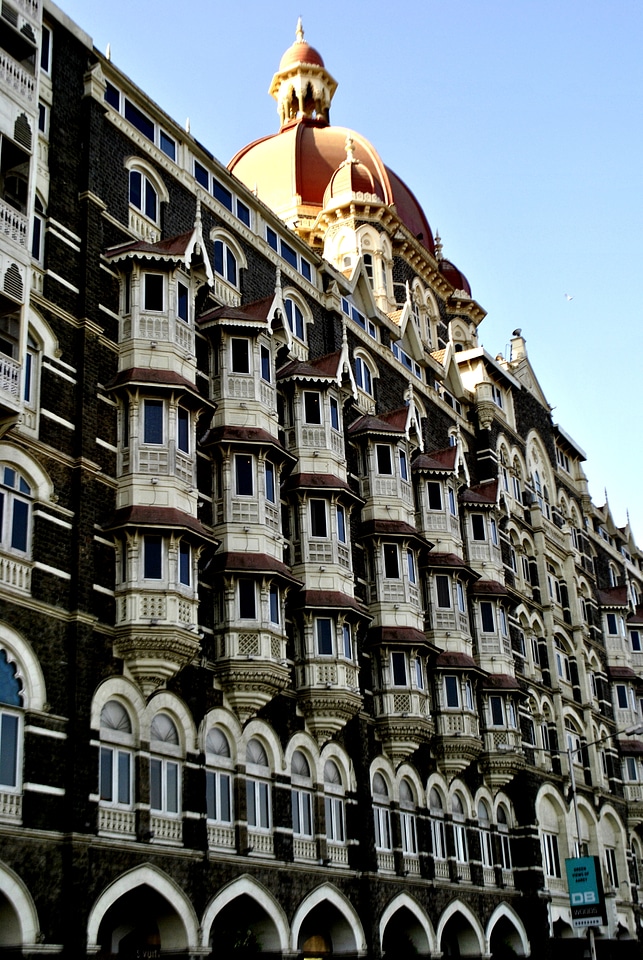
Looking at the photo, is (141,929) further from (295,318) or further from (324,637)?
(295,318)

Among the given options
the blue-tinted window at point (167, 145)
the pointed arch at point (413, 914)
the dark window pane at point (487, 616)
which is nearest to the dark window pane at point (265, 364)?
the blue-tinted window at point (167, 145)

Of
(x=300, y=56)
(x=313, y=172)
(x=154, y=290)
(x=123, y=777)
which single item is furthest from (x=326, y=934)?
(x=300, y=56)

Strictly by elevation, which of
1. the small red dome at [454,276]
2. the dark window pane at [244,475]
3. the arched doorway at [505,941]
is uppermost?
the small red dome at [454,276]

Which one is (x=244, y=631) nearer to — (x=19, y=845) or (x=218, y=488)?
(x=218, y=488)

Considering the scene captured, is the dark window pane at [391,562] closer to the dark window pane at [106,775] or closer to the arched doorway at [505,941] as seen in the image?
the arched doorway at [505,941]

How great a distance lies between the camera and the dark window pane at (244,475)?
34.7 metres

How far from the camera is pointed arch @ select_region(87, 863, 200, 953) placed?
1014 inches

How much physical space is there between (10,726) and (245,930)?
1036 centimetres

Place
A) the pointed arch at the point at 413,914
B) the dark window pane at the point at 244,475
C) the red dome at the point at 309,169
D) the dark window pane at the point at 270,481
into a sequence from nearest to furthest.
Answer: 1. the dark window pane at the point at 244,475
2. the dark window pane at the point at 270,481
3. the pointed arch at the point at 413,914
4. the red dome at the point at 309,169

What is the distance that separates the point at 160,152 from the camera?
120 feet

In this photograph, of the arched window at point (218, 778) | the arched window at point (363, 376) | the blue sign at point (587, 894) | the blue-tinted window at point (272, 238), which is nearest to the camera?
the arched window at point (218, 778)

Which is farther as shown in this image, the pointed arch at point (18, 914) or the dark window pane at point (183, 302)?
the dark window pane at point (183, 302)

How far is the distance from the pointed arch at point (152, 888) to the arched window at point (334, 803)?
7818 millimetres

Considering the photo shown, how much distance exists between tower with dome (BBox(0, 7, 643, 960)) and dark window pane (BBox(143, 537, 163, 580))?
126 mm
